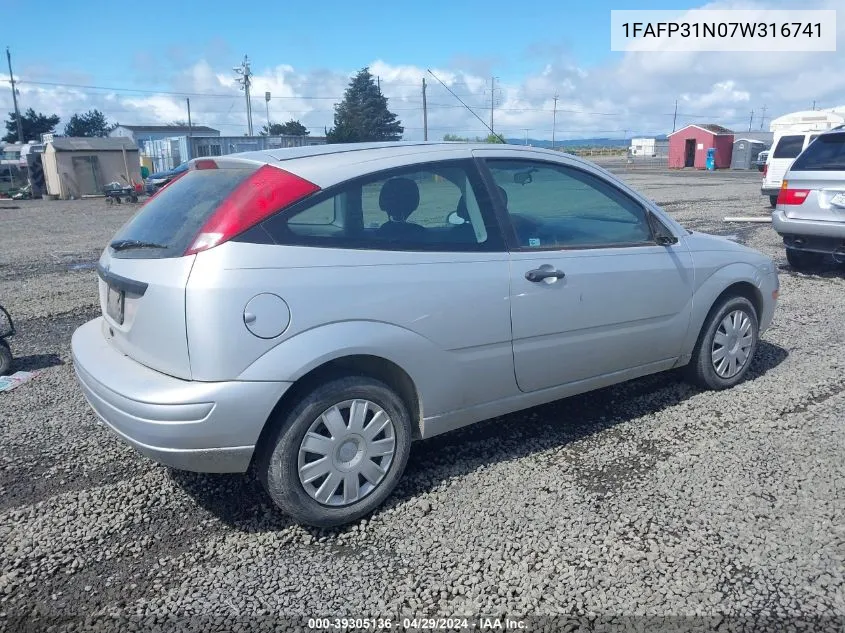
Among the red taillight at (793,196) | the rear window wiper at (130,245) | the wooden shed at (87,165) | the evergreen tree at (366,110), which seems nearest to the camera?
the rear window wiper at (130,245)

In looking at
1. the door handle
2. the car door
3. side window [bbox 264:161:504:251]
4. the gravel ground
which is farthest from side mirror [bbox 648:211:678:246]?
side window [bbox 264:161:504:251]

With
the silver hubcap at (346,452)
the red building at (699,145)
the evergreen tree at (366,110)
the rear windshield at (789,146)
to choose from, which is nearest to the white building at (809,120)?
the rear windshield at (789,146)

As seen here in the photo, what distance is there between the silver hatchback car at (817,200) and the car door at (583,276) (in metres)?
4.75

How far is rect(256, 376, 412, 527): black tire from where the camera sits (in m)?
2.96

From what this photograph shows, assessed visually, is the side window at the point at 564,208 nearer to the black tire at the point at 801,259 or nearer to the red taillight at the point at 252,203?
the red taillight at the point at 252,203

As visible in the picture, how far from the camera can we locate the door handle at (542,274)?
3.56 m

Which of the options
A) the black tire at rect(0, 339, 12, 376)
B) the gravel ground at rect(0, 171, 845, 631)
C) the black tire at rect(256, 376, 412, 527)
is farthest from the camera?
the black tire at rect(0, 339, 12, 376)

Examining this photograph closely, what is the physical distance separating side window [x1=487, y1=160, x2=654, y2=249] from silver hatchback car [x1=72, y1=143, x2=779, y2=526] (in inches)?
0.5

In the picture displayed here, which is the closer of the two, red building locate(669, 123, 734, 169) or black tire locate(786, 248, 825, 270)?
black tire locate(786, 248, 825, 270)

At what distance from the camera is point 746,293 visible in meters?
4.87

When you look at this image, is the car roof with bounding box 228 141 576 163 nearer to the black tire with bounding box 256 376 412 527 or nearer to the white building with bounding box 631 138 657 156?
the black tire with bounding box 256 376 412 527

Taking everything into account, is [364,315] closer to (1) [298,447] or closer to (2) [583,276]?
(1) [298,447]

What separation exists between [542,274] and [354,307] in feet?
3.68

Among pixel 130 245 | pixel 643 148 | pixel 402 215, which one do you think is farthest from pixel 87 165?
pixel 643 148
